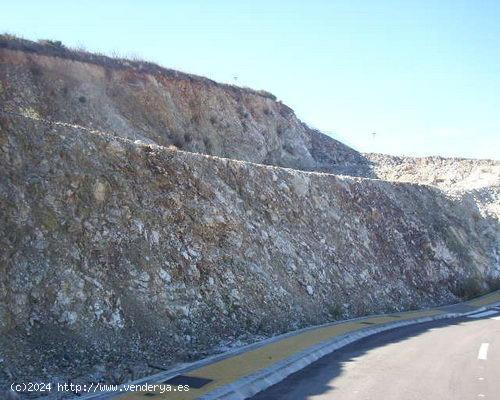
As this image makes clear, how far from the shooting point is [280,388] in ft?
28.1

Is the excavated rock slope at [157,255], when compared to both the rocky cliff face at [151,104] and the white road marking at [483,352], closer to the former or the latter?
the white road marking at [483,352]

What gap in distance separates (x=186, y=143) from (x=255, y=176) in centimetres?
1196

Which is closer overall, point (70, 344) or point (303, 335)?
point (70, 344)

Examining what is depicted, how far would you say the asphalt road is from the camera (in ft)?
27.2

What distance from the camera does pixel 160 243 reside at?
498 inches

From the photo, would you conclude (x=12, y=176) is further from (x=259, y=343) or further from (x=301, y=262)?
(x=301, y=262)

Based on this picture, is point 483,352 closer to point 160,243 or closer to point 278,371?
point 278,371

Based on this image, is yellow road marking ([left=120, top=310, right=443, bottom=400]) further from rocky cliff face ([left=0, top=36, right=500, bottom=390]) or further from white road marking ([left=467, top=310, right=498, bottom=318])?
white road marking ([left=467, top=310, right=498, bottom=318])

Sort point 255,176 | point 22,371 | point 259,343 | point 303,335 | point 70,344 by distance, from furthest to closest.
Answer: point 255,176 → point 303,335 → point 259,343 → point 70,344 → point 22,371

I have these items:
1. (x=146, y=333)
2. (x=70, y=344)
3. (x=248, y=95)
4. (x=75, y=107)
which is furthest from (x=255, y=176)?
(x=248, y=95)

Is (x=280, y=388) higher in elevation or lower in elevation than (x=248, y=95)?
lower

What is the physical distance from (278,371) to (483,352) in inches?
214

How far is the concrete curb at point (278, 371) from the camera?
26.1ft

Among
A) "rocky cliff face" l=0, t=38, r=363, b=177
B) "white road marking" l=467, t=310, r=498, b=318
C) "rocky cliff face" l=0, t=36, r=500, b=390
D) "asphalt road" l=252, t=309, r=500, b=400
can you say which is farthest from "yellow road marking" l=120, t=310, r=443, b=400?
"rocky cliff face" l=0, t=38, r=363, b=177
